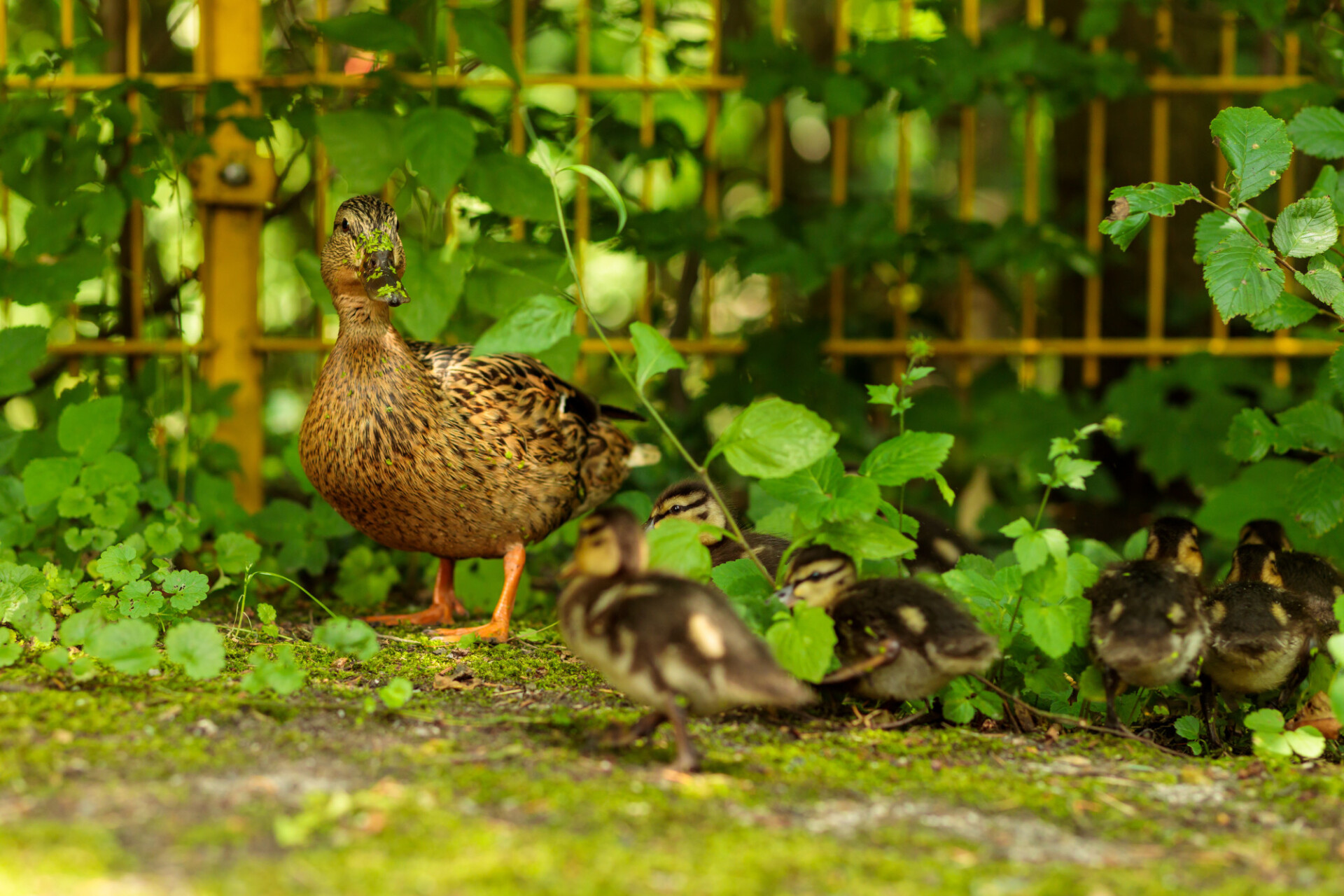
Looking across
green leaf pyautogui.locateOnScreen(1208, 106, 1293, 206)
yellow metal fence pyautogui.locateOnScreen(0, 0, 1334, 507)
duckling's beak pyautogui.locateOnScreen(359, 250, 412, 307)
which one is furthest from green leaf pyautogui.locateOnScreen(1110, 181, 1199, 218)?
yellow metal fence pyautogui.locateOnScreen(0, 0, 1334, 507)

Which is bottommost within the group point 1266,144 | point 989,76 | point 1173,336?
point 1173,336

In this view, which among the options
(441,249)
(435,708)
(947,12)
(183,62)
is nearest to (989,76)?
(947,12)

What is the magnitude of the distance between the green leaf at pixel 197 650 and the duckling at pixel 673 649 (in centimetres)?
92

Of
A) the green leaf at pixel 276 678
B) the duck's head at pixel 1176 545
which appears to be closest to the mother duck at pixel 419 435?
the green leaf at pixel 276 678

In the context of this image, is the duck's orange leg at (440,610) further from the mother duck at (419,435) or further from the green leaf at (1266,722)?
the green leaf at (1266,722)

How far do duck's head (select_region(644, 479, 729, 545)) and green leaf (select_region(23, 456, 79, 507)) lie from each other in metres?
2.20

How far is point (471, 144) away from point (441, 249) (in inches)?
23.5

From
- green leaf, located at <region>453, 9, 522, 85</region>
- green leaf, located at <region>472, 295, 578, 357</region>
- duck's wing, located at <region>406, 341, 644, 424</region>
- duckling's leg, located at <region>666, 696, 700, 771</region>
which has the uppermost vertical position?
green leaf, located at <region>453, 9, 522, 85</region>

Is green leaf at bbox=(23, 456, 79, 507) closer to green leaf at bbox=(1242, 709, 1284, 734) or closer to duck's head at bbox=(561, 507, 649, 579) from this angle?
duck's head at bbox=(561, 507, 649, 579)

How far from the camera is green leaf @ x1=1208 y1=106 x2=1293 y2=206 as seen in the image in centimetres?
334

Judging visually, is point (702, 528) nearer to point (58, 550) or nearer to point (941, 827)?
point (941, 827)

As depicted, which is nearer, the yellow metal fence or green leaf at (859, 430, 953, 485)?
green leaf at (859, 430, 953, 485)

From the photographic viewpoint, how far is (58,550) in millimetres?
4539

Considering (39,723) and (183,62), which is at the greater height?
(183,62)
